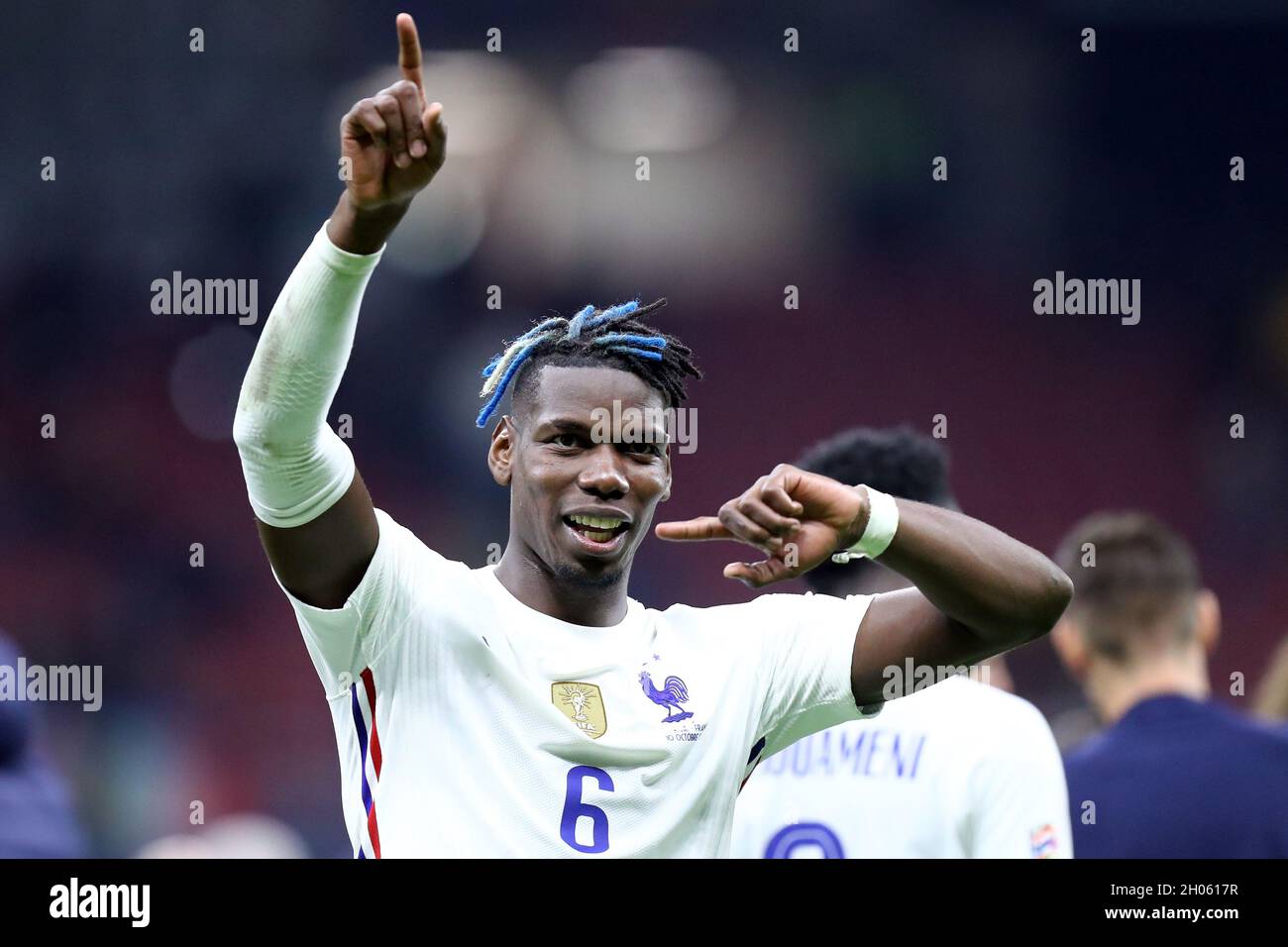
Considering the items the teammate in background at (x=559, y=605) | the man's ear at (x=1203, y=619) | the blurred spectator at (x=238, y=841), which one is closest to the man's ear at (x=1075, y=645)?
the man's ear at (x=1203, y=619)

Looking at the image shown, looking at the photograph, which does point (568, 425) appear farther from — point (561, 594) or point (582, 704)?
point (582, 704)

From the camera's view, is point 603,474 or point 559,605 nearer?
point 603,474

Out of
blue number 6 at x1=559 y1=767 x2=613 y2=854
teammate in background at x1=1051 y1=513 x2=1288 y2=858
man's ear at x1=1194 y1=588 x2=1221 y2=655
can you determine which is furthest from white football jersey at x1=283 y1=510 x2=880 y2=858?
man's ear at x1=1194 y1=588 x2=1221 y2=655

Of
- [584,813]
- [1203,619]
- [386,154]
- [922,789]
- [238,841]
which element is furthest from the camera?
[238,841]

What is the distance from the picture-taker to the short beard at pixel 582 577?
3.38 meters

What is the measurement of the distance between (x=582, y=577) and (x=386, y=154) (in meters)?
0.97

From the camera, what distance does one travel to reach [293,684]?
11.3 metres

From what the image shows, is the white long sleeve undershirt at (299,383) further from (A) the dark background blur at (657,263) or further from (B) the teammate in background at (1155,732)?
(A) the dark background blur at (657,263)

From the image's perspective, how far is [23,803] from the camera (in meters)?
A: 3.86

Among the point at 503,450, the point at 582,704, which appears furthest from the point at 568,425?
the point at 582,704

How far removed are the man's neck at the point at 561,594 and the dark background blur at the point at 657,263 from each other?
7435 mm

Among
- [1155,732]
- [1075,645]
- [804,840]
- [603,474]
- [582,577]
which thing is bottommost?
[804,840]

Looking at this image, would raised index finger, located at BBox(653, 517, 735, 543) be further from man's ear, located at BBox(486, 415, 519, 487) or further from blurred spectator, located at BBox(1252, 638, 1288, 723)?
blurred spectator, located at BBox(1252, 638, 1288, 723)
